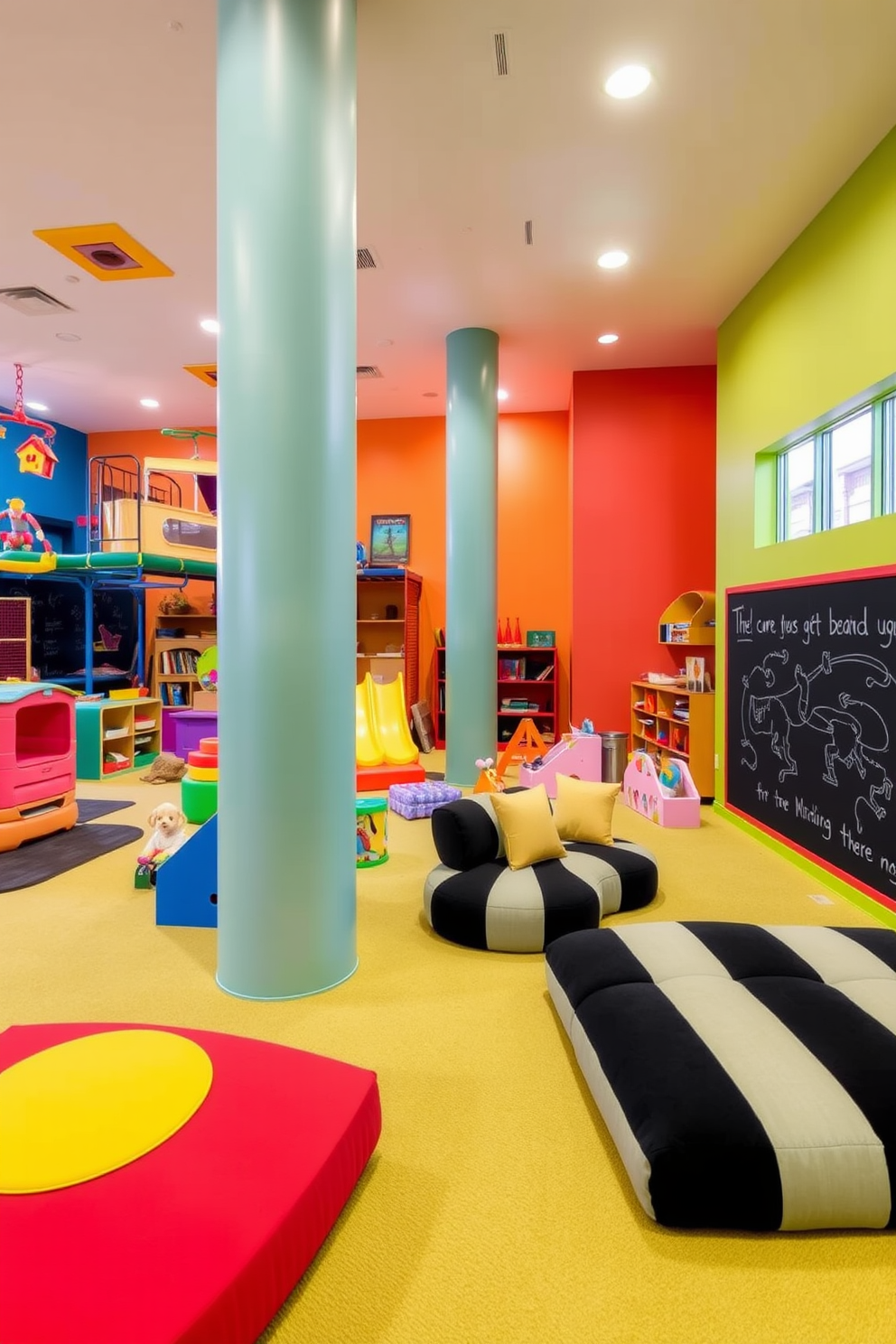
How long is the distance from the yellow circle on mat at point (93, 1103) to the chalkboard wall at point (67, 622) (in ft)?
28.5

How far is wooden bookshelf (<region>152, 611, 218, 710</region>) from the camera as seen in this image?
9219 mm

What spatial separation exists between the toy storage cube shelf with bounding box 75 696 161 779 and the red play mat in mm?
5656

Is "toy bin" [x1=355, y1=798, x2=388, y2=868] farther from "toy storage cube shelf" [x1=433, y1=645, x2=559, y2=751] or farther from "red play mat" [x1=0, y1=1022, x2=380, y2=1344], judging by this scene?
"toy storage cube shelf" [x1=433, y1=645, x2=559, y2=751]

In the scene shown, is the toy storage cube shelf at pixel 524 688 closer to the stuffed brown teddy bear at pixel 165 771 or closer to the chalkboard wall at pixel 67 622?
the stuffed brown teddy bear at pixel 165 771

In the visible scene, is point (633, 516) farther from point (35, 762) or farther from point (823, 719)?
point (35, 762)

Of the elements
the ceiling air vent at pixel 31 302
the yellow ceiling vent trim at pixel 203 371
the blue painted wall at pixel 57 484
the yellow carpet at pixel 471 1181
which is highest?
the yellow ceiling vent trim at pixel 203 371

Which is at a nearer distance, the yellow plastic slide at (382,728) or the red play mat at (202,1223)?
the red play mat at (202,1223)

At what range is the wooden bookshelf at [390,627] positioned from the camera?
27.5 feet

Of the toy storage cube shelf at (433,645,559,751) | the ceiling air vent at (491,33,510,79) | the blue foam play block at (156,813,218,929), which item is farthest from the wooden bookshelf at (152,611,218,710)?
the ceiling air vent at (491,33,510,79)

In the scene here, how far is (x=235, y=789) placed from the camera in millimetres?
2756

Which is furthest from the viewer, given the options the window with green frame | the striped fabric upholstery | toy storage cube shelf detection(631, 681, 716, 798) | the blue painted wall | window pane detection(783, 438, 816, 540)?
the blue painted wall

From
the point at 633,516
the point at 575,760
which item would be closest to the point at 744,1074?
the point at 575,760

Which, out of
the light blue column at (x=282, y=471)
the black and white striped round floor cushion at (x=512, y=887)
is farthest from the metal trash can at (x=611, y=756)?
the light blue column at (x=282, y=471)

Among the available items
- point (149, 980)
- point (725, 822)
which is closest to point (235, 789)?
point (149, 980)
